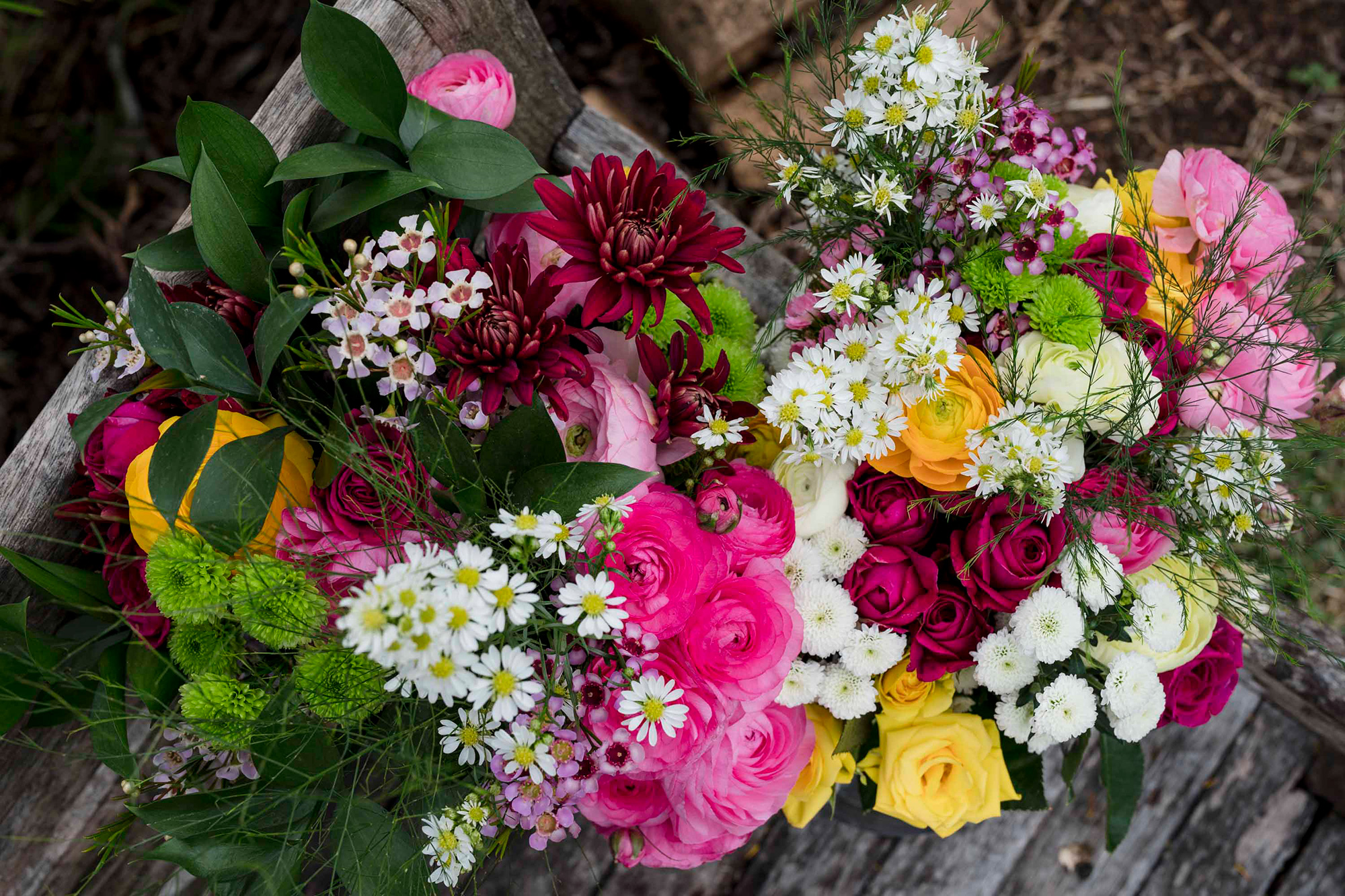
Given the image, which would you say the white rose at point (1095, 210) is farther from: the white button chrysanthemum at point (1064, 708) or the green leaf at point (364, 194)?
the green leaf at point (364, 194)

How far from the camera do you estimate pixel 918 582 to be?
743 mm

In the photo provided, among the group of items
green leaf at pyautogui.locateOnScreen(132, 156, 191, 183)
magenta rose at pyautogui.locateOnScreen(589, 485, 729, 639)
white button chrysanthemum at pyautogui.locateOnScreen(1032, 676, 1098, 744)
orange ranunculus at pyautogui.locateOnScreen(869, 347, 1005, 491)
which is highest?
orange ranunculus at pyautogui.locateOnScreen(869, 347, 1005, 491)

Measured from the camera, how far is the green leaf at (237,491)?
0.62 metres

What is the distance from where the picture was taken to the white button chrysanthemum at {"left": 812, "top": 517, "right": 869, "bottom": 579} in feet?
2.47

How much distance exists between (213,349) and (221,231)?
89 mm

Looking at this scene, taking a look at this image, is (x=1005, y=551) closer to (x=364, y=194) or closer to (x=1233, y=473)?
(x=1233, y=473)

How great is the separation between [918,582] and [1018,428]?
0.54 feet

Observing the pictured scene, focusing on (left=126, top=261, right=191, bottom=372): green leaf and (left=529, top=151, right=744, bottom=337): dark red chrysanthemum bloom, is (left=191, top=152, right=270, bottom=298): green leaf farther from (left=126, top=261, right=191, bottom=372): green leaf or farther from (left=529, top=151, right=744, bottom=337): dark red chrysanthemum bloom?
(left=529, top=151, right=744, bottom=337): dark red chrysanthemum bloom

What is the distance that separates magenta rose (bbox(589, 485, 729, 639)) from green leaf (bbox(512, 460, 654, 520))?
30 mm

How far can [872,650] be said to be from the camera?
73 centimetres

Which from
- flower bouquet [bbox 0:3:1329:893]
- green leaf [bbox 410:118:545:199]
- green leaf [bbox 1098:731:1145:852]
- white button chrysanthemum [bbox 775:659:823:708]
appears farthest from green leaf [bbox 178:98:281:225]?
green leaf [bbox 1098:731:1145:852]

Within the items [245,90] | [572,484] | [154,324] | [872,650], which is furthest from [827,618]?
[245,90]

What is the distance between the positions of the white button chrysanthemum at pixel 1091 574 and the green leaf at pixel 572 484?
36 cm

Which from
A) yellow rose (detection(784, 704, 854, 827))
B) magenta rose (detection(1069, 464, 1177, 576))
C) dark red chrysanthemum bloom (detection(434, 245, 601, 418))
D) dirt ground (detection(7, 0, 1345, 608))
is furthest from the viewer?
dirt ground (detection(7, 0, 1345, 608))
